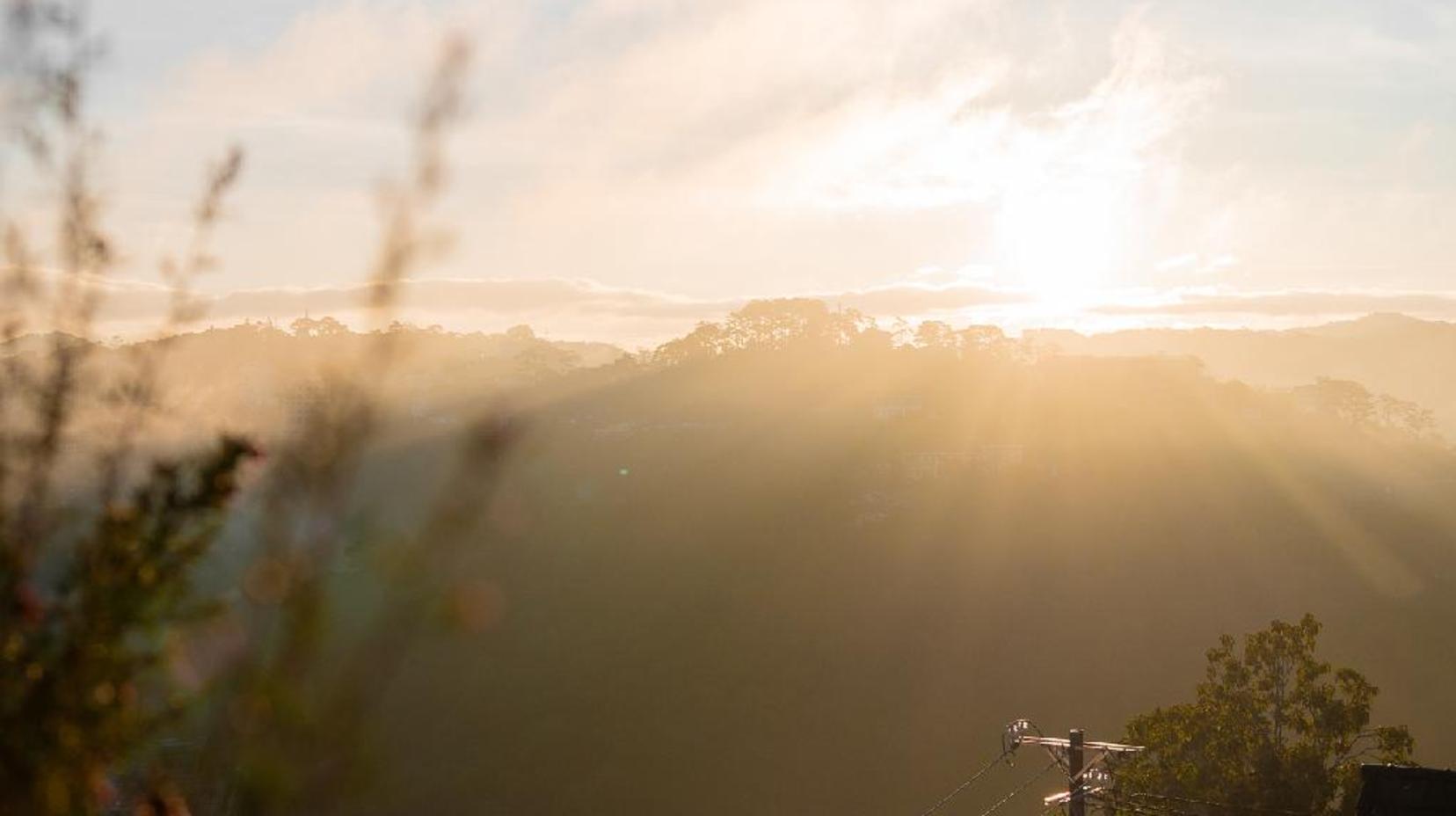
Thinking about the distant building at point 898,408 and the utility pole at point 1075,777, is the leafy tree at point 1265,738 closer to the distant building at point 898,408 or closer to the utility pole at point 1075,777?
the utility pole at point 1075,777

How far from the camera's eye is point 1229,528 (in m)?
74.3

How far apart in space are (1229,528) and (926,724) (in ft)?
84.4

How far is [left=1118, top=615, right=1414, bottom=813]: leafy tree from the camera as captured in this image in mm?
25969

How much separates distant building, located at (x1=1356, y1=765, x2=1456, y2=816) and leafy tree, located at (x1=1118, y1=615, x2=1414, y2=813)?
7.75 meters

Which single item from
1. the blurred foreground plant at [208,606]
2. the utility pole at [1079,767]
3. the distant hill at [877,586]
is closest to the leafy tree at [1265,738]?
the utility pole at [1079,767]

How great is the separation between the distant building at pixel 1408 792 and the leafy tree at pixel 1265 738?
25.4ft

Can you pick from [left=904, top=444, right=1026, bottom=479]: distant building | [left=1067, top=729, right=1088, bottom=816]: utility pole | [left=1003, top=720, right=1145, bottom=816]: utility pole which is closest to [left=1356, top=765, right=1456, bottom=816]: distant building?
[left=1003, top=720, right=1145, bottom=816]: utility pole

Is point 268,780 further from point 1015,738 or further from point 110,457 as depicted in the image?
point 1015,738

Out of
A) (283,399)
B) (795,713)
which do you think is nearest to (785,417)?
(795,713)

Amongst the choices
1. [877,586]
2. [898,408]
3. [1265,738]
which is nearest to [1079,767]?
[1265,738]

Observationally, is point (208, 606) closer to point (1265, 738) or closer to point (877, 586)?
point (1265, 738)

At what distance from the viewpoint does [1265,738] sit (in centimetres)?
2697

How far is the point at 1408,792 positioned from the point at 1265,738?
9.93 m

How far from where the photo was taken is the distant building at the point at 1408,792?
56.3 feet
